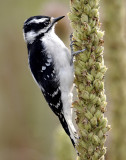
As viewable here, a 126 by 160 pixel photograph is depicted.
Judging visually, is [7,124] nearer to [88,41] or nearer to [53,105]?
[53,105]

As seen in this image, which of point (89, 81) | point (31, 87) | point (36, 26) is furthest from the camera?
point (31, 87)

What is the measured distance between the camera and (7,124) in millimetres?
5570

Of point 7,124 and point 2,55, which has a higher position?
point 2,55

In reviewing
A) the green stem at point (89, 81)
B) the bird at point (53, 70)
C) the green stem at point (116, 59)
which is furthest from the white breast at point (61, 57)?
the green stem at point (89, 81)

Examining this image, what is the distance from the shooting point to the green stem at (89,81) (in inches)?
99.3

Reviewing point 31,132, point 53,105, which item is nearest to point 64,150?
point 53,105

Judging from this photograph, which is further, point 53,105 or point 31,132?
point 31,132

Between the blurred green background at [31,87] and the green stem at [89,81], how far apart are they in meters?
0.62

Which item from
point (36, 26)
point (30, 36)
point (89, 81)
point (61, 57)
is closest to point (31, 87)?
point (30, 36)

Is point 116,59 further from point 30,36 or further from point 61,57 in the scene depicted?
point 30,36

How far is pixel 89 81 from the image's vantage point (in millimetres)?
2604

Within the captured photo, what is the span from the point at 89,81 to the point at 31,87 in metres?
3.51

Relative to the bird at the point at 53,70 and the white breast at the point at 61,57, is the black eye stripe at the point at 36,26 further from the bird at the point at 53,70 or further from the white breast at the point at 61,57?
the white breast at the point at 61,57

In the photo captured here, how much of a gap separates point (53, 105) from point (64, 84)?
28 centimetres
